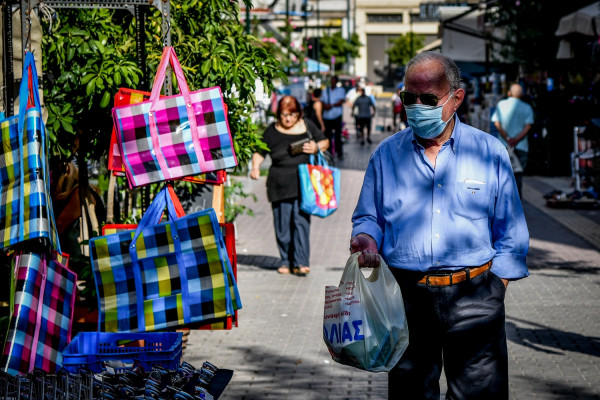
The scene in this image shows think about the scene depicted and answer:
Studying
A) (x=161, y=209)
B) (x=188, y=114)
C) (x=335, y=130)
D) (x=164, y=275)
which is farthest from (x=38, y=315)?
(x=335, y=130)

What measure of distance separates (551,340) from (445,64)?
3.90 meters

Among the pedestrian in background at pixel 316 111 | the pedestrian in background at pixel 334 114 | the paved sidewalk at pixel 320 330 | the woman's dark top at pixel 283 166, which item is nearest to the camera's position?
the paved sidewalk at pixel 320 330

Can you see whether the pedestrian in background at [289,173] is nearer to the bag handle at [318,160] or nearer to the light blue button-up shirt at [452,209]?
the bag handle at [318,160]

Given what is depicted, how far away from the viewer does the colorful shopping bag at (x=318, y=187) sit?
10.1m

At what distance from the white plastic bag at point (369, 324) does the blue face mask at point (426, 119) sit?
23.5 inches

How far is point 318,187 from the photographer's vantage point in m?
10.2

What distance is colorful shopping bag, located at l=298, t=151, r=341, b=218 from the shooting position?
10.1 metres

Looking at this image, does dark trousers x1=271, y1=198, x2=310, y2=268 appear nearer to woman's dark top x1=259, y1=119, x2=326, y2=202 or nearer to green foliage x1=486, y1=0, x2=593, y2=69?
woman's dark top x1=259, y1=119, x2=326, y2=202

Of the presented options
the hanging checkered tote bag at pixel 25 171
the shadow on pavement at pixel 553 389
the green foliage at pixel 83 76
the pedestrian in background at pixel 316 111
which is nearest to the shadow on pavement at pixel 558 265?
the shadow on pavement at pixel 553 389

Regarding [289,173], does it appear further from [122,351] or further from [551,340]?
[122,351]

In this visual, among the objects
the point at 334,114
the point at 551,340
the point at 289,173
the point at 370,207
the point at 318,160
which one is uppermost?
the point at 370,207

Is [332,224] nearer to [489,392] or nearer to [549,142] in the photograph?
[549,142]

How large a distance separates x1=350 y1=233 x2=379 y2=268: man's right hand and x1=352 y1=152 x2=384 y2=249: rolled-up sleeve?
9 cm

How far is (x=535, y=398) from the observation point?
6.02m
